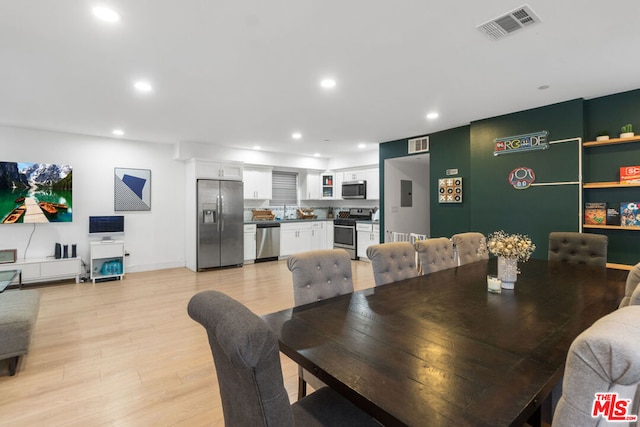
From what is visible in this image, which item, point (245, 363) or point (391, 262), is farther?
point (391, 262)

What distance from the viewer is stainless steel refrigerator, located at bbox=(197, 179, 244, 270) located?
5.86 metres

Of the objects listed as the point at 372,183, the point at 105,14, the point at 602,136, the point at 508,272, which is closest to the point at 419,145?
the point at 372,183

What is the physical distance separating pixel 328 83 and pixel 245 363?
2883mm

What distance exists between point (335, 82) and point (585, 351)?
2907mm

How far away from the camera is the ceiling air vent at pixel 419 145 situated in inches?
210

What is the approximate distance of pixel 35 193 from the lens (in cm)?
478

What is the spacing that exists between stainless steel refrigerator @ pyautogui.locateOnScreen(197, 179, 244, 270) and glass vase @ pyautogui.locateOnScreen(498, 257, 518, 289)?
5064 millimetres

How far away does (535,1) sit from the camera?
189 cm

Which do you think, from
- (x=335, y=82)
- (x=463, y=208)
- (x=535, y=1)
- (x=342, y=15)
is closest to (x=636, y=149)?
(x=463, y=208)

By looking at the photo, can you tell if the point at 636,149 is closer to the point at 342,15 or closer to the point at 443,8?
the point at 443,8

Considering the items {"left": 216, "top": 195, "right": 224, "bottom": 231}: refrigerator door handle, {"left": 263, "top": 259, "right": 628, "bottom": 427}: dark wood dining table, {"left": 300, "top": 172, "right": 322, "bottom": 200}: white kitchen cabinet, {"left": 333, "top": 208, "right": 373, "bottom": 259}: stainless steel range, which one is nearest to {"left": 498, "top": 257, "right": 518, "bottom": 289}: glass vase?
{"left": 263, "top": 259, "right": 628, "bottom": 427}: dark wood dining table

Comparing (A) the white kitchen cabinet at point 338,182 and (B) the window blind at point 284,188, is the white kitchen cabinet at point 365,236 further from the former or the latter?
(B) the window blind at point 284,188

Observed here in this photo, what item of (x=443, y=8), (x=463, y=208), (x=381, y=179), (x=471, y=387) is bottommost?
(x=471, y=387)

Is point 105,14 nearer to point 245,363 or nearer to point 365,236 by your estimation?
point 245,363
